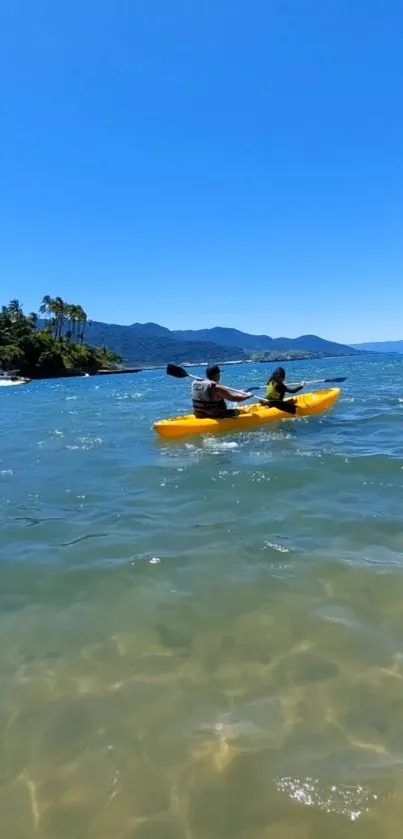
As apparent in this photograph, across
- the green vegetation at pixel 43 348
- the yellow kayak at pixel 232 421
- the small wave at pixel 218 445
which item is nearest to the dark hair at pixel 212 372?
the yellow kayak at pixel 232 421

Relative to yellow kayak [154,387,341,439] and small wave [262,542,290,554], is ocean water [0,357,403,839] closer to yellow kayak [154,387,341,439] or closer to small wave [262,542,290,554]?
small wave [262,542,290,554]

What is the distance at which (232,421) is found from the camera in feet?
38.1

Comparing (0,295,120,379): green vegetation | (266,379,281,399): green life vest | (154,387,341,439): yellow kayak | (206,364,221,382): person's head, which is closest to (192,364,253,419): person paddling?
(206,364,221,382): person's head

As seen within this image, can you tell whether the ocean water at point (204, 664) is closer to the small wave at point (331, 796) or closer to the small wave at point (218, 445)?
the small wave at point (331, 796)

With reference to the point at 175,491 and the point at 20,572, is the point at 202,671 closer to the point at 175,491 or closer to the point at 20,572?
the point at 20,572

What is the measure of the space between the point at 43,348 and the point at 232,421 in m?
78.1

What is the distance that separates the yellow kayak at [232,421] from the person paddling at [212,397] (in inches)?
7.7

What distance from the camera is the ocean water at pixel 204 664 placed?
2371 millimetres

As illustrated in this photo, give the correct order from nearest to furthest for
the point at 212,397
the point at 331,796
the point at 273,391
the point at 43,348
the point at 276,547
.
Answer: the point at 331,796 < the point at 276,547 < the point at 212,397 < the point at 273,391 < the point at 43,348

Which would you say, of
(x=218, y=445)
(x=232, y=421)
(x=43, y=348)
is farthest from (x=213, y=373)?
(x=43, y=348)

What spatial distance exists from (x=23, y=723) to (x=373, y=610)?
2338mm

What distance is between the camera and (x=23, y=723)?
2906 millimetres

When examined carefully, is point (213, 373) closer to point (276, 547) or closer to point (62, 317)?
point (276, 547)

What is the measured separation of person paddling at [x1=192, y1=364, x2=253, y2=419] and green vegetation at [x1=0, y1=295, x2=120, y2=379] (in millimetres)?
71699
